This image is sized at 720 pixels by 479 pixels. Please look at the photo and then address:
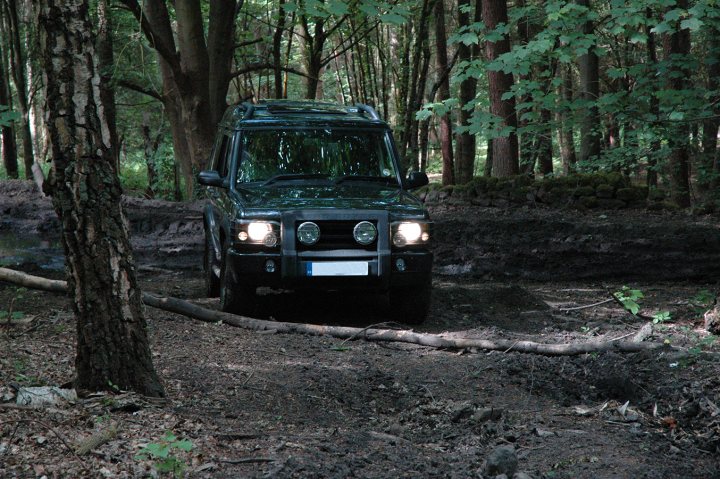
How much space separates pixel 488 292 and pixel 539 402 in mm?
4021

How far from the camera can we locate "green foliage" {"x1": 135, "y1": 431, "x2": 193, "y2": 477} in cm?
370

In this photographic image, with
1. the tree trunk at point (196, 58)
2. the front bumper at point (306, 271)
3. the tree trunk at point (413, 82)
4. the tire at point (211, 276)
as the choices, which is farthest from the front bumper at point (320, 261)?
the tree trunk at point (413, 82)

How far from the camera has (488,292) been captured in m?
9.65

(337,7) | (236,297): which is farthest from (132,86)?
(236,297)

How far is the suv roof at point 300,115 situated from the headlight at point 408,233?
1558 mm

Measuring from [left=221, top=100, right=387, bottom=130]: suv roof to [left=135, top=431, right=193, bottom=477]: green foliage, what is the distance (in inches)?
204

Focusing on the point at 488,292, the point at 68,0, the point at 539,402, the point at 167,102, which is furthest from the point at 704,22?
the point at 167,102

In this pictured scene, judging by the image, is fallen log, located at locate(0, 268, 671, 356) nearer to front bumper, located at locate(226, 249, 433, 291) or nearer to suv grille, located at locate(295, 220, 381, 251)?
front bumper, located at locate(226, 249, 433, 291)

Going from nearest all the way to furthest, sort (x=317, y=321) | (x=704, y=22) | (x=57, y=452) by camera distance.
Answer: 1. (x=57, y=452)
2. (x=317, y=321)
3. (x=704, y=22)

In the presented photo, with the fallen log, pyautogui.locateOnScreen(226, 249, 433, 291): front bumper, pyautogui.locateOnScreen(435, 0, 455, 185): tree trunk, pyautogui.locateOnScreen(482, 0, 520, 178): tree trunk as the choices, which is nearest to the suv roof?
pyautogui.locateOnScreen(226, 249, 433, 291): front bumper

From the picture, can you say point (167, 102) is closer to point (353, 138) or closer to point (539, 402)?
point (353, 138)

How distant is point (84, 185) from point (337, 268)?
3358 millimetres

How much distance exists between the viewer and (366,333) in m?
7.34

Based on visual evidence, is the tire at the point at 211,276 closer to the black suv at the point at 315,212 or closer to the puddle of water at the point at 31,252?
the black suv at the point at 315,212
